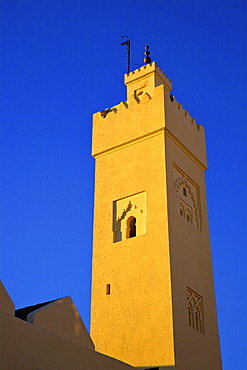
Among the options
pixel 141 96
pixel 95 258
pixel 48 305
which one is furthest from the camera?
pixel 141 96

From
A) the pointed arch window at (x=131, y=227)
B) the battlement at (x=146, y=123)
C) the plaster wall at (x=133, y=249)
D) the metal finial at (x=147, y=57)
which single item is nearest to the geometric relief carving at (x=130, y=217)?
the pointed arch window at (x=131, y=227)

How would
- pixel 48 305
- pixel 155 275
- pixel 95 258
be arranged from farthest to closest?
pixel 95 258 < pixel 155 275 < pixel 48 305

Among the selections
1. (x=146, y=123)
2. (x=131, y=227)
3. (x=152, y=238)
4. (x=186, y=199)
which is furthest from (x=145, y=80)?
(x=152, y=238)

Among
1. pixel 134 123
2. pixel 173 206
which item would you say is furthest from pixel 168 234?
pixel 134 123

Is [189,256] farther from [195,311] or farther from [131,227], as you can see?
[131,227]

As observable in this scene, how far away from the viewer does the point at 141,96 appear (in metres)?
12.8

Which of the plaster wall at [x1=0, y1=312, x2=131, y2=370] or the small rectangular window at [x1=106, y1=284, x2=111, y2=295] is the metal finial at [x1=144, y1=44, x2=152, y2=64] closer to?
the small rectangular window at [x1=106, y1=284, x2=111, y2=295]

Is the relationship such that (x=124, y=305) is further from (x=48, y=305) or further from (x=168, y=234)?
(x=48, y=305)

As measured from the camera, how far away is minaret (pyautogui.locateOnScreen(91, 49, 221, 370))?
10.4 meters

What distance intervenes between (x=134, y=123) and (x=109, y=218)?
2193 mm

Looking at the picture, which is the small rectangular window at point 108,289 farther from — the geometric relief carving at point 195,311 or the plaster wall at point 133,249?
the geometric relief carving at point 195,311

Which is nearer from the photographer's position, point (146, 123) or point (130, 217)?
point (130, 217)

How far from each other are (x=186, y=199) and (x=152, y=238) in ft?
4.96

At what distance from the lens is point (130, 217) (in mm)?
11734
